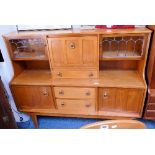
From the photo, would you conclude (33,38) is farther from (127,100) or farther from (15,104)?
(127,100)

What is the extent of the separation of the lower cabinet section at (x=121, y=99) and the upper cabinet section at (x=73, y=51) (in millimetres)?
331

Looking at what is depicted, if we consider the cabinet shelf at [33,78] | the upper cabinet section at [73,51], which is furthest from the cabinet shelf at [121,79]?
the cabinet shelf at [33,78]

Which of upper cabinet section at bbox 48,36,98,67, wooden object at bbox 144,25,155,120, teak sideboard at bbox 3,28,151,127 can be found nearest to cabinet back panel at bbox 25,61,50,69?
teak sideboard at bbox 3,28,151,127

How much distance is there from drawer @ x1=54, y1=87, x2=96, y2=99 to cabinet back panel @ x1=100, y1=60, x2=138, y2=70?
372 mm

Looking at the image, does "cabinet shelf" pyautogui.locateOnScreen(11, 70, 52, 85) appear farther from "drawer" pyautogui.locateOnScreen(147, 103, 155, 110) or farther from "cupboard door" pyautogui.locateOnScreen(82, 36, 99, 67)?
"drawer" pyautogui.locateOnScreen(147, 103, 155, 110)

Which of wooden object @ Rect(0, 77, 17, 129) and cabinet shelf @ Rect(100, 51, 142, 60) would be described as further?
cabinet shelf @ Rect(100, 51, 142, 60)

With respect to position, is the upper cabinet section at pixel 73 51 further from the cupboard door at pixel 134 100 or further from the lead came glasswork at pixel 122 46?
the cupboard door at pixel 134 100

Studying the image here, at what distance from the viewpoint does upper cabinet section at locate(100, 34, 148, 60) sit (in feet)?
4.68

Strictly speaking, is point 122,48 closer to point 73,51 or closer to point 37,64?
point 73,51

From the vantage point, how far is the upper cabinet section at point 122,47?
1.43 meters

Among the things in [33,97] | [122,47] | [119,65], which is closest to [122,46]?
[122,47]
